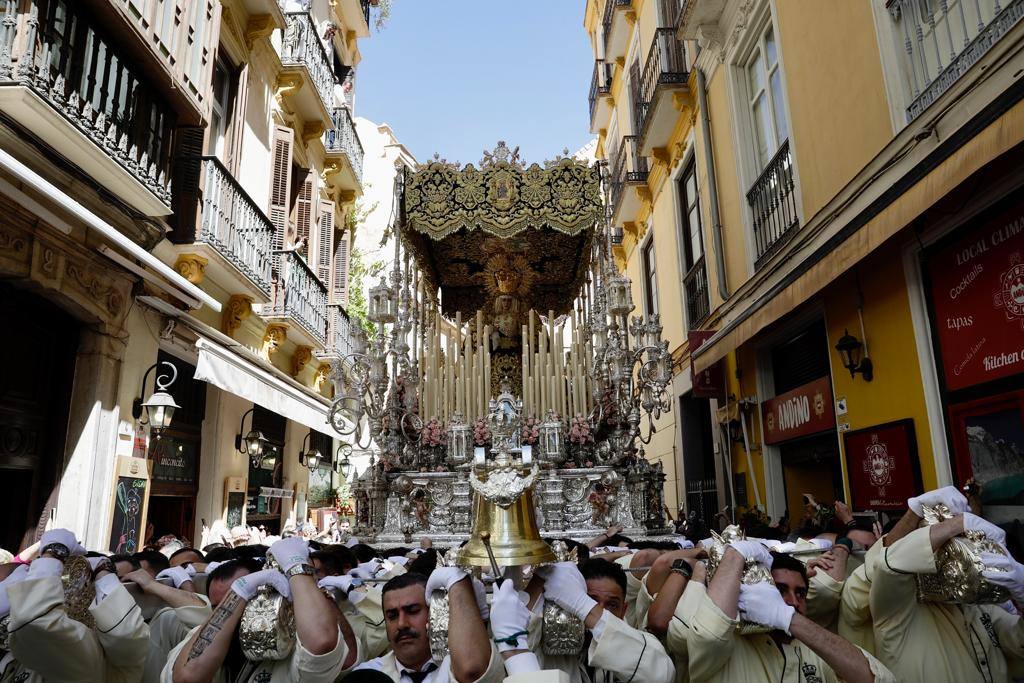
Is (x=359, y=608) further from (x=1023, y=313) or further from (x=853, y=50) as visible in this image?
(x=853, y=50)

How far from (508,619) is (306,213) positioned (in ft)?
35.7

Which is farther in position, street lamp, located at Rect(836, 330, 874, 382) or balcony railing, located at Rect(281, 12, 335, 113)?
balcony railing, located at Rect(281, 12, 335, 113)

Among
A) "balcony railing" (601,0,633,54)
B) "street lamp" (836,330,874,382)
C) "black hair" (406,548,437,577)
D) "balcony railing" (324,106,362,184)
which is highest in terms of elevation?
"balcony railing" (601,0,633,54)

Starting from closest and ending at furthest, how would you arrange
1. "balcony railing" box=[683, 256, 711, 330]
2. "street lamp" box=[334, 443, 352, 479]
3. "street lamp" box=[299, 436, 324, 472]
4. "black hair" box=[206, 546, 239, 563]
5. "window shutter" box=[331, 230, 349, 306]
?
"black hair" box=[206, 546, 239, 563] → "street lamp" box=[334, 443, 352, 479] → "balcony railing" box=[683, 256, 711, 330] → "street lamp" box=[299, 436, 324, 472] → "window shutter" box=[331, 230, 349, 306]

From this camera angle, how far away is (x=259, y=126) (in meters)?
9.98

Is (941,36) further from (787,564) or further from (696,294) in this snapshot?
(696,294)

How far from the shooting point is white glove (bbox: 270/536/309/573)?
7.64ft

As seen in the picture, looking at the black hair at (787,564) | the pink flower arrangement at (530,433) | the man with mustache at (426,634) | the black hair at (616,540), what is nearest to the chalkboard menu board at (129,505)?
the pink flower arrangement at (530,433)

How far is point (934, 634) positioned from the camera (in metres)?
2.47

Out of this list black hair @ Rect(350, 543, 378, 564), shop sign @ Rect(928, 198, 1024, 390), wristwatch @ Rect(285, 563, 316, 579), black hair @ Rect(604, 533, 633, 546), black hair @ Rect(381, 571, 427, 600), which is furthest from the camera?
black hair @ Rect(604, 533, 633, 546)

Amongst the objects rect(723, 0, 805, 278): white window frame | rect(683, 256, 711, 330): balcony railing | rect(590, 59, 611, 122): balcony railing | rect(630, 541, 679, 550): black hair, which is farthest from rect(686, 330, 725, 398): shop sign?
rect(590, 59, 611, 122): balcony railing

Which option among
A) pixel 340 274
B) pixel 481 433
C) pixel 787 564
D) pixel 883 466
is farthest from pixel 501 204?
pixel 340 274

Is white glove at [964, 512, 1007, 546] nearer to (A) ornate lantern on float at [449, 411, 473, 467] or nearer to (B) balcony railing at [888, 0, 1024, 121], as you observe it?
(B) balcony railing at [888, 0, 1024, 121]

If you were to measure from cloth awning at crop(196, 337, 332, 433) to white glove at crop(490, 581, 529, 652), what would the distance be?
5.49 meters
